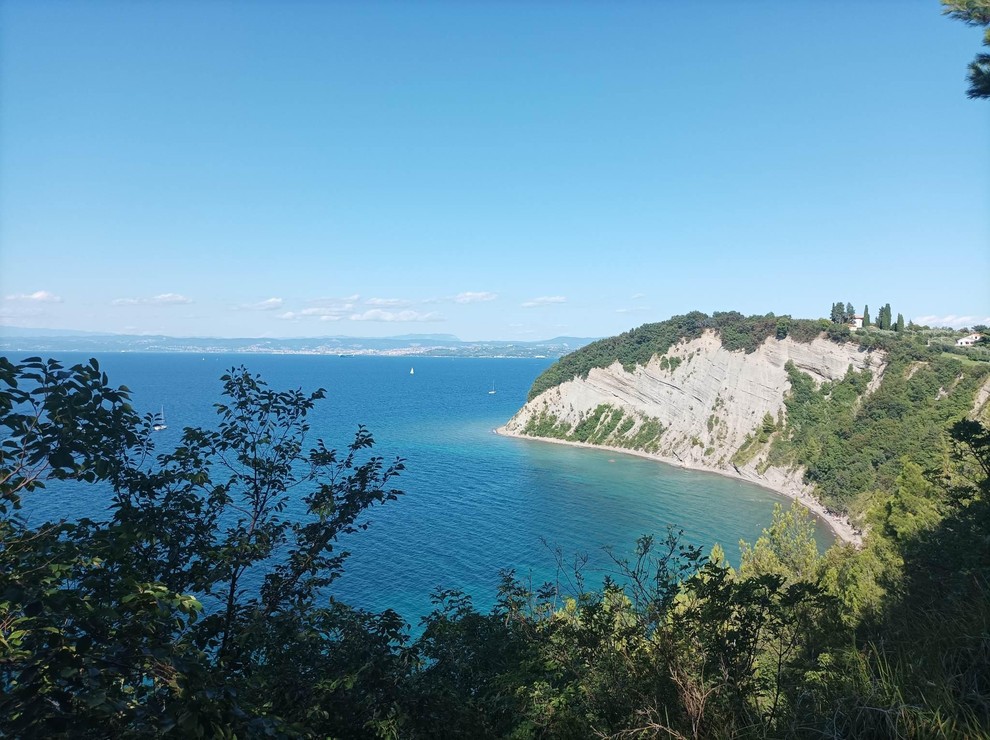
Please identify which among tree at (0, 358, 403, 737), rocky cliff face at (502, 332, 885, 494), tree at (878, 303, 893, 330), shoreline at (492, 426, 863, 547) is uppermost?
tree at (878, 303, 893, 330)

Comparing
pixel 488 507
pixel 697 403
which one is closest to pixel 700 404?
pixel 697 403

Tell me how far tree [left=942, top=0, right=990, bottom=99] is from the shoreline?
2841 centimetres

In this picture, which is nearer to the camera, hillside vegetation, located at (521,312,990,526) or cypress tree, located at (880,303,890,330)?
hillside vegetation, located at (521,312,990,526)

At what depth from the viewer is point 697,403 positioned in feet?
245

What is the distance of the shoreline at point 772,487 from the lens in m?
44.7

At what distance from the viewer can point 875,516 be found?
24.9 metres

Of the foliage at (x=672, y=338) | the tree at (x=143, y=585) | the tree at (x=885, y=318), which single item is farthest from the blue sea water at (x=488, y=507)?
the tree at (x=885, y=318)

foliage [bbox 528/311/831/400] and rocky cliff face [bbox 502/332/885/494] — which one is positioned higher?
foliage [bbox 528/311/831/400]

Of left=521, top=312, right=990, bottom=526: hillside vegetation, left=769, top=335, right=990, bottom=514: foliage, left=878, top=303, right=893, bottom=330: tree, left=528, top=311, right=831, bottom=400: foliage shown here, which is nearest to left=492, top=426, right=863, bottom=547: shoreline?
left=521, top=312, right=990, bottom=526: hillside vegetation

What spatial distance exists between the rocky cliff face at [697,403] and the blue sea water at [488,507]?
4414 mm

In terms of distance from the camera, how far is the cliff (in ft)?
208

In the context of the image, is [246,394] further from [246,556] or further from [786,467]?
[786,467]

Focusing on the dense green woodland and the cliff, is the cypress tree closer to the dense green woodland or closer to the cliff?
the cliff

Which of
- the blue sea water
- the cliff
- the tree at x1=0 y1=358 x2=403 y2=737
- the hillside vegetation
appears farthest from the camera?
the cliff
